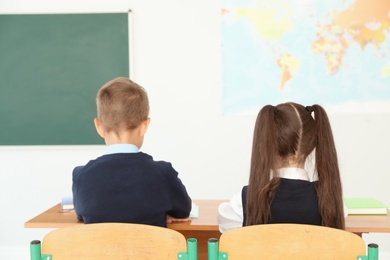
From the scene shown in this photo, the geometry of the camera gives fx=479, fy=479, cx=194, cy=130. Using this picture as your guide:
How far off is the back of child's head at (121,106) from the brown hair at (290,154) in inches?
21.4

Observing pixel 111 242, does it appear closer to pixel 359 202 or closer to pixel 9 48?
pixel 359 202

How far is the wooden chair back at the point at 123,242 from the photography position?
4.46 feet

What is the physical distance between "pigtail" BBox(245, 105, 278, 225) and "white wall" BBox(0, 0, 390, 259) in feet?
6.35

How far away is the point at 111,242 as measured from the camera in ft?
4.49

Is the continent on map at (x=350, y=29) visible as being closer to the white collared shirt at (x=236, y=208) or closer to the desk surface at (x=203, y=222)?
the desk surface at (x=203, y=222)

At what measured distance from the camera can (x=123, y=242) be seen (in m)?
1.37

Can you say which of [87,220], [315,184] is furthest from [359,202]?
[87,220]

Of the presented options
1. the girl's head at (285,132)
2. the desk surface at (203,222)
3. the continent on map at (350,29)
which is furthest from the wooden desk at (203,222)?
the continent on map at (350,29)

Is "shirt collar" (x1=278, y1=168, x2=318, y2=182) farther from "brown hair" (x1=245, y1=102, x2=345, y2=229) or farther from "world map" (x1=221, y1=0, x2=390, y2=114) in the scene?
"world map" (x1=221, y1=0, x2=390, y2=114)

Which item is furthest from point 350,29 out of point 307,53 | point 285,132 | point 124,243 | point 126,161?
point 124,243

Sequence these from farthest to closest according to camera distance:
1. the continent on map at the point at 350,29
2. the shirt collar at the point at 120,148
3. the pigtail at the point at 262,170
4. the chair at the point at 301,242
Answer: the continent on map at the point at 350,29 → the shirt collar at the point at 120,148 → the pigtail at the point at 262,170 → the chair at the point at 301,242

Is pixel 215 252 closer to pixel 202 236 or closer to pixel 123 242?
pixel 123 242

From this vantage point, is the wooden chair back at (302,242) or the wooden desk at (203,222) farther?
the wooden desk at (203,222)

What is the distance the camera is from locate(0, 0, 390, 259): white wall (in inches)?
140
